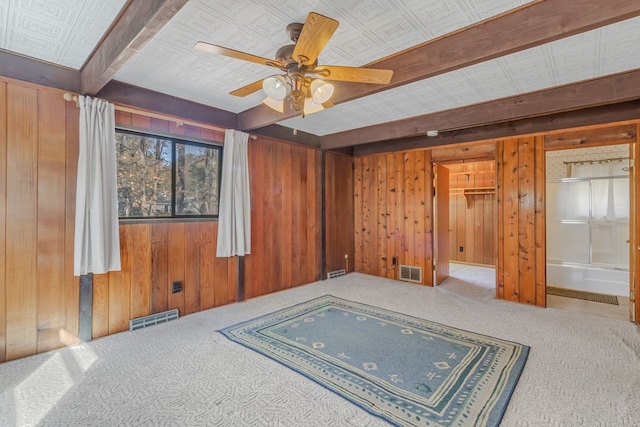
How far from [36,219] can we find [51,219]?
9 cm

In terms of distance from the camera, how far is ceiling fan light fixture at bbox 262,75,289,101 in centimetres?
192

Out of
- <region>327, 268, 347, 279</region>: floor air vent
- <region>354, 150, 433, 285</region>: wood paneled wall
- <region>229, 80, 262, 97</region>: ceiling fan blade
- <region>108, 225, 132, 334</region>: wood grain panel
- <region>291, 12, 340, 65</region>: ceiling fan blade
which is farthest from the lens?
<region>327, 268, 347, 279</region>: floor air vent

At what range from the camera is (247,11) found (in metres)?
1.79

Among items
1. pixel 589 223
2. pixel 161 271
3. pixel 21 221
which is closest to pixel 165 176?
pixel 161 271

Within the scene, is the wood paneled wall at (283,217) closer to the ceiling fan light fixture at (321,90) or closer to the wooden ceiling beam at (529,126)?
the wooden ceiling beam at (529,126)

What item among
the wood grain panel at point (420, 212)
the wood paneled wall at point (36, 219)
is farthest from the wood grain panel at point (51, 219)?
the wood grain panel at point (420, 212)

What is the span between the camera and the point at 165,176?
3.24 meters

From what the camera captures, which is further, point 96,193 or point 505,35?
point 96,193

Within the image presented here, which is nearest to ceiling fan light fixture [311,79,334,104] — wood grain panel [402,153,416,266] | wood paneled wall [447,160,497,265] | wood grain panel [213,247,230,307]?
wood grain panel [213,247,230,307]

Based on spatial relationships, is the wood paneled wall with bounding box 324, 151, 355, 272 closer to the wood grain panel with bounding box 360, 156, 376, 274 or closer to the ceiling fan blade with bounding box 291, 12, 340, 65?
the wood grain panel with bounding box 360, 156, 376, 274

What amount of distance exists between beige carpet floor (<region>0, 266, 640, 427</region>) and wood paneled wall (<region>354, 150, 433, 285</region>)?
6.02ft

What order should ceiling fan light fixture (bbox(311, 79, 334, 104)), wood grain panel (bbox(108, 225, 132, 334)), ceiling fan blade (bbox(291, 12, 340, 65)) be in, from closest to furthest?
ceiling fan blade (bbox(291, 12, 340, 65)), ceiling fan light fixture (bbox(311, 79, 334, 104)), wood grain panel (bbox(108, 225, 132, 334))

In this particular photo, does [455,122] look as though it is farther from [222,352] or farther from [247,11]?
[222,352]

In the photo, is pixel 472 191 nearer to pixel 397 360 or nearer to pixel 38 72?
pixel 397 360
